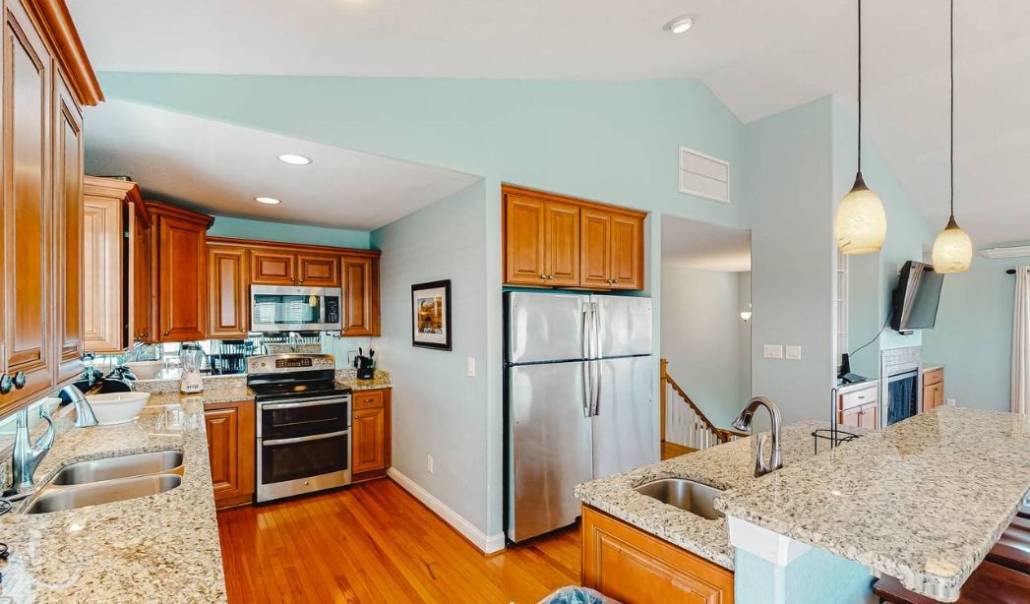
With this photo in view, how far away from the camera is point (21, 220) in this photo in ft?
3.07

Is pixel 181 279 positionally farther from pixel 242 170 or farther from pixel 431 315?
pixel 431 315

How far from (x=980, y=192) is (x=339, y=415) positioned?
6.45 metres

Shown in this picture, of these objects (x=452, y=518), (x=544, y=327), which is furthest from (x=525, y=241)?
(x=452, y=518)

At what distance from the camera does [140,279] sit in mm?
2822

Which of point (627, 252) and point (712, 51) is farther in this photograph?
point (627, 252)

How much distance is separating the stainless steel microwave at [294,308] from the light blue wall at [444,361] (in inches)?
19.5

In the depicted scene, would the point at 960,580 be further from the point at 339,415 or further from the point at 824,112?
the point at 824,112

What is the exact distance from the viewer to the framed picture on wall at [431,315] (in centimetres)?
328

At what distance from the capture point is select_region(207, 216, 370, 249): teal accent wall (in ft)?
13.1

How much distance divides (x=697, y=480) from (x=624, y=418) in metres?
1.77

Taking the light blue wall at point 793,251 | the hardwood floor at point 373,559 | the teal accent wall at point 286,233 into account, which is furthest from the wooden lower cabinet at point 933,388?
the teal accent wall at point 286,233

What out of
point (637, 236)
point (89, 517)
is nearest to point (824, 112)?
point (637, 236)

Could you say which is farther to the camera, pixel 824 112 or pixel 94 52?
pixel 824 112

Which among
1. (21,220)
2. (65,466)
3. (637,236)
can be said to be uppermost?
(637,236)
